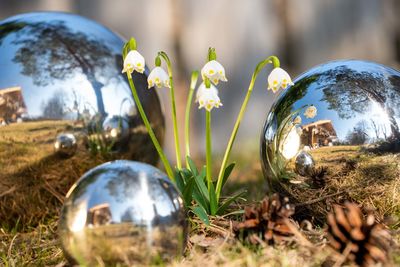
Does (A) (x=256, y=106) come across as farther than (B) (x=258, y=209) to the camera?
Yes

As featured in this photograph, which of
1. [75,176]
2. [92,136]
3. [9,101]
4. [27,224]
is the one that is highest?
[9,101]

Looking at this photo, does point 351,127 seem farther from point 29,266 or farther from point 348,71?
point 29,266

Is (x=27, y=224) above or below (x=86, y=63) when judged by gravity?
below

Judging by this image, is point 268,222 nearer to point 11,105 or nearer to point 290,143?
point 290,143

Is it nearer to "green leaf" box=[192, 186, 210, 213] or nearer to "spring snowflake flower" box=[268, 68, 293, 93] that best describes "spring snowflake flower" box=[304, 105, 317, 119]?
"spring snowflake flower" box=[268, 68, 293, 93]

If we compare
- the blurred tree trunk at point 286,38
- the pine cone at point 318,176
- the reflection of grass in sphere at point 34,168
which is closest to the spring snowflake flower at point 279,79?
the pine cone at point 318,176

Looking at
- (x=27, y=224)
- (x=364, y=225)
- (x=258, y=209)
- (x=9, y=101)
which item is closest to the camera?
(x=364, y=225)

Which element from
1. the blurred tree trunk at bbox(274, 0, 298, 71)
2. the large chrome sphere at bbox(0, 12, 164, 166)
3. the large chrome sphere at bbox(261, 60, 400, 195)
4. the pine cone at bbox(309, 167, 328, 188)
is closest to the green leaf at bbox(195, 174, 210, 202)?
the large chrome sphere at bbox(261, 60, 400, 195)

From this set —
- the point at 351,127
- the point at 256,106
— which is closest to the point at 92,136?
the point at 351,127
